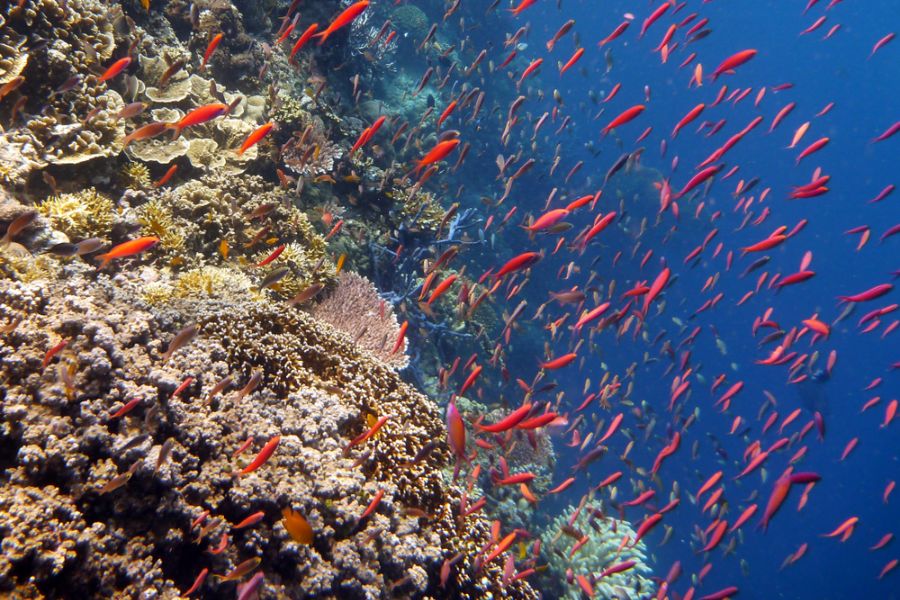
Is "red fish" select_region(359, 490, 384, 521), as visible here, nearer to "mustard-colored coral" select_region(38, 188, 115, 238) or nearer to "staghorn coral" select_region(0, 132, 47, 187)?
"mustard-colored coral" select_region(38, 188, 115, 238)

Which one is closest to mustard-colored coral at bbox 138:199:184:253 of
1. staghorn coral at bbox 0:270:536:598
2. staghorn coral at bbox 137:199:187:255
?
staghorn coral at bbox 137:199:187:255

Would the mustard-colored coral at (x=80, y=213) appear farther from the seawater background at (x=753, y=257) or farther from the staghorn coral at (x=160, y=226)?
the seawater background at (x=753, y=257)

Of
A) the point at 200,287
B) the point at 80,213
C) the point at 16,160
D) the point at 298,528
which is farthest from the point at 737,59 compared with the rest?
the point at 16,160

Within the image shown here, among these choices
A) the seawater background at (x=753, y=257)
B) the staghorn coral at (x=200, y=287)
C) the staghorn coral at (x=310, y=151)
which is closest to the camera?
the staghorn coral at (x=200, y=287)

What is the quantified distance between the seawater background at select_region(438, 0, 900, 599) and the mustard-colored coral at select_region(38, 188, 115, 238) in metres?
10.5

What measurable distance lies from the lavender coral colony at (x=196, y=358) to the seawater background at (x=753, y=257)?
7.95m

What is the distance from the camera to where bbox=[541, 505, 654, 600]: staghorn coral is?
7.93 metres

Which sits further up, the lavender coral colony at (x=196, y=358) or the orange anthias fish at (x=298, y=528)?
the orange anthias fish at (x=298, y=528)

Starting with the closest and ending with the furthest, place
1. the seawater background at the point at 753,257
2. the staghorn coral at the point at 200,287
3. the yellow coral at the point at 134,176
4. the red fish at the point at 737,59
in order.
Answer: the staghorn coral at the point at 200,287 < the yellow coral at the point at 134,176 < the red fish at the point at 737,59 < the seawater background at the point at 753,257

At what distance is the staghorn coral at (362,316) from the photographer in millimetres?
5527

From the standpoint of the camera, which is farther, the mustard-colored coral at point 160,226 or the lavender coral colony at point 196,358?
the mustard-colored coral at point 160,226

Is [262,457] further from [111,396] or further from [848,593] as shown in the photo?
[848,593]

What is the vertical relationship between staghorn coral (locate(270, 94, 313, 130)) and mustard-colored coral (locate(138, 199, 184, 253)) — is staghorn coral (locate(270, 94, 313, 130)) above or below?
above

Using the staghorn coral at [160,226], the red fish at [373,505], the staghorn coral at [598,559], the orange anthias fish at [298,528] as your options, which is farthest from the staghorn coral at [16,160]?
the staghorn coral at [598,559]
